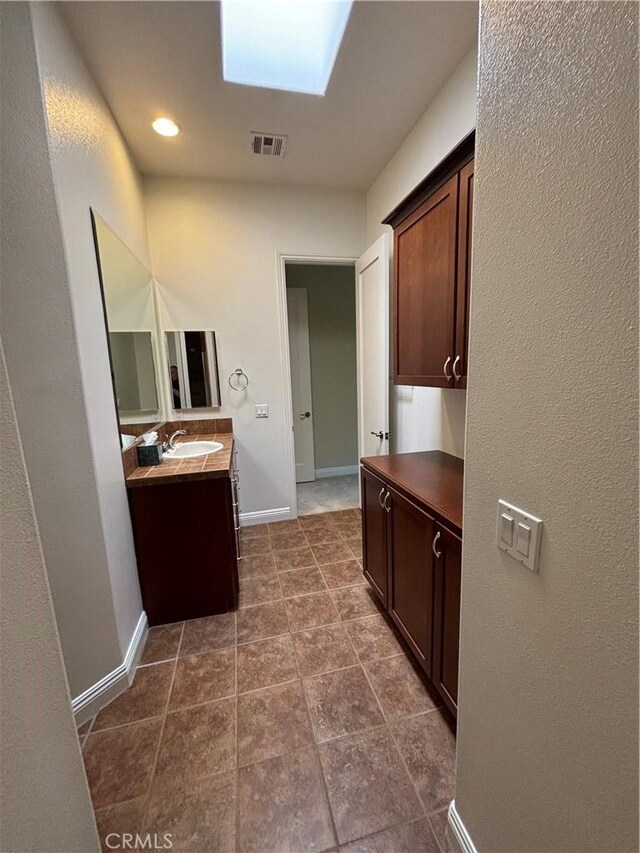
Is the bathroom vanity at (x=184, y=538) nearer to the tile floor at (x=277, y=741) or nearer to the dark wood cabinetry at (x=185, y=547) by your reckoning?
the dark wood cabinetry at (x=185, y=547)

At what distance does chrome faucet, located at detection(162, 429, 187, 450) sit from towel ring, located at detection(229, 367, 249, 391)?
0.56m

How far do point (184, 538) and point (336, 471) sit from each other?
2826 mm

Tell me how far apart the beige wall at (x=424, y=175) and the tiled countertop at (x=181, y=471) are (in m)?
1.27

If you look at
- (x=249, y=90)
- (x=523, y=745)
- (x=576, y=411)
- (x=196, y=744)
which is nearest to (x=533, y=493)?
(x=576, y=411)

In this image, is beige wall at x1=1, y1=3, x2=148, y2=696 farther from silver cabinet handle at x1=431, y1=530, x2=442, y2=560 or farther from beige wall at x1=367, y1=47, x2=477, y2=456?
beige wall at x1=367, y1=47, x2=477, y2=456

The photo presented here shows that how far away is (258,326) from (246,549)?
1871mm

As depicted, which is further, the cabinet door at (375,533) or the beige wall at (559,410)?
the cabinet door at (375,533)

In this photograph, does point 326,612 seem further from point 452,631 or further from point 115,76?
point 115,76

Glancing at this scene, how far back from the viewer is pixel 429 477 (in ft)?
5.36

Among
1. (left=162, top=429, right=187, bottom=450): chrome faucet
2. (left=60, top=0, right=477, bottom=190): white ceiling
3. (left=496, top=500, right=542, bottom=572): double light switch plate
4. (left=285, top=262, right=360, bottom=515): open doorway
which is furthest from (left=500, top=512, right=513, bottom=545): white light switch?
(left=285, top=262, right=360, bottom=515): open doorway

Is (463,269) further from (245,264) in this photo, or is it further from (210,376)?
(210,376)

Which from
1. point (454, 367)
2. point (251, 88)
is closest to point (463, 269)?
point (454, 367)

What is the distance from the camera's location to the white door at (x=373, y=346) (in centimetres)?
231

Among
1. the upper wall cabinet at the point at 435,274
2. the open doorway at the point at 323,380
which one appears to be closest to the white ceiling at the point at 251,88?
the upper wall cabinet at the point at 435,274
